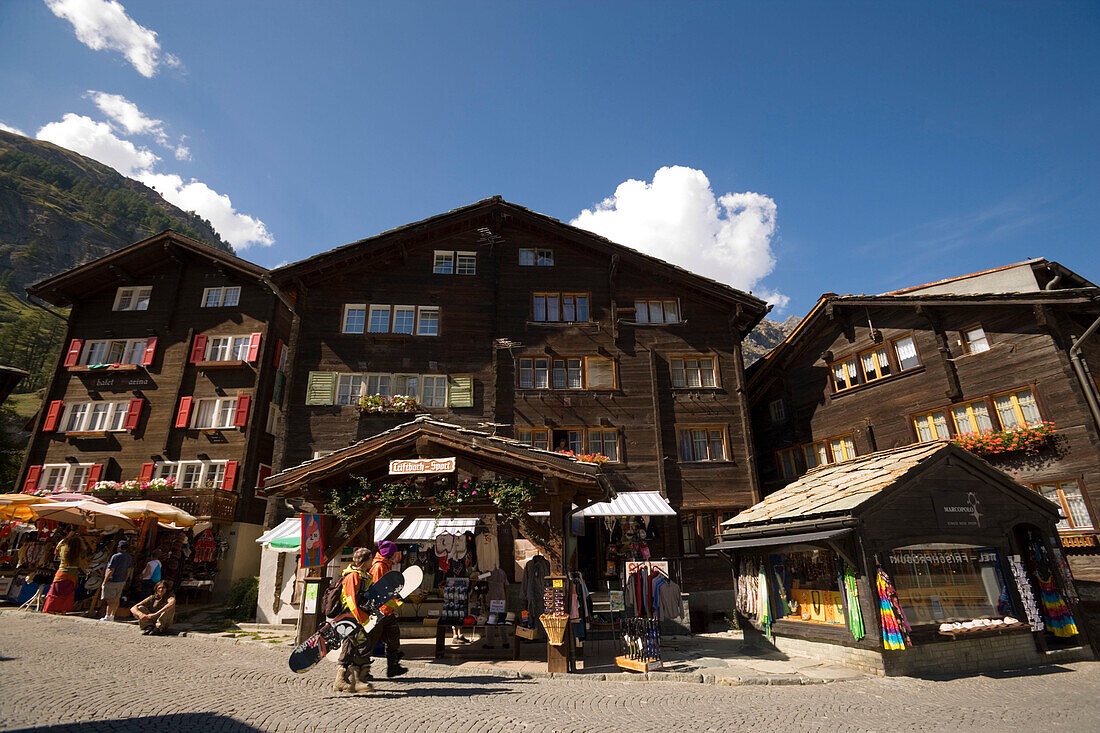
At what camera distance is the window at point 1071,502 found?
1551 cm

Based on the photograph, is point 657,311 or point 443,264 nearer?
point 657,311

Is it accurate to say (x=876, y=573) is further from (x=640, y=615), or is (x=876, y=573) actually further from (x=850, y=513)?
(x=640, y=615)

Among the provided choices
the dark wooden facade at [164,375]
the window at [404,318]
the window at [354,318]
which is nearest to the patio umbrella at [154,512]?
the dark wooden facade at [164,375]

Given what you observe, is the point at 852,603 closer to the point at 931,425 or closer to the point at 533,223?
the point at 931,425

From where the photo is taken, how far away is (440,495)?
11648mm

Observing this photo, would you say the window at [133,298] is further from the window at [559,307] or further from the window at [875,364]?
the window at [875,364]

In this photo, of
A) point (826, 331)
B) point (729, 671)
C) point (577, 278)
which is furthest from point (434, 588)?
point (826, 331)

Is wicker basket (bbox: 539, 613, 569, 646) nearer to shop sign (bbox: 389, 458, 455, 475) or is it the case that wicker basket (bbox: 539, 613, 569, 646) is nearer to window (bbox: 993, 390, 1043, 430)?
shop sign (bbox: 389, 458, 455, 475)

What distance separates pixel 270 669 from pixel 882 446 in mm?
20675

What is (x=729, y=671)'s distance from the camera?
10789 mm

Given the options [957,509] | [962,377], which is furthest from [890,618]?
[962,377]

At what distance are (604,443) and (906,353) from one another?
11.7 m

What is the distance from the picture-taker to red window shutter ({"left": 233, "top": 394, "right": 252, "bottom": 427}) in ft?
80.6

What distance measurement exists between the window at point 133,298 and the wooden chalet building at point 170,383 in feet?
0.22
